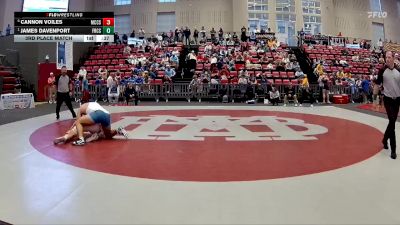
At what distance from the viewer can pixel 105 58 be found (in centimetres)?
2683

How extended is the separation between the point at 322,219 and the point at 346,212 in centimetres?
32

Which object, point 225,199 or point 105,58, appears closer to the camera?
point 225,199

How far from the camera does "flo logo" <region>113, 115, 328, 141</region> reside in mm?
7809

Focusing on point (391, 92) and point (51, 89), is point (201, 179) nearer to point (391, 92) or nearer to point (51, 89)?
point (391, 92)

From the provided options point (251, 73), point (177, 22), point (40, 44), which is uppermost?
point (177, 22)

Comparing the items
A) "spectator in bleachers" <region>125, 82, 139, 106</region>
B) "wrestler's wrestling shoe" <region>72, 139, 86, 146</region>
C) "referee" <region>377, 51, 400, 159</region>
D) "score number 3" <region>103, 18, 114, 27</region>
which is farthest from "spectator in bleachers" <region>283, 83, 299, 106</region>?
"wrestler's wrestling shoe" <region>72, 139, 86, 146</region>

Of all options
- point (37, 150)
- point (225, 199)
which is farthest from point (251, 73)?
point (225, 199)

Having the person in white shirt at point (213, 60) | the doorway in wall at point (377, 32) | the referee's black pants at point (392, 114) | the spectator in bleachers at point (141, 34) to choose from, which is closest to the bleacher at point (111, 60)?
the person in white shirt at point (213, 60)

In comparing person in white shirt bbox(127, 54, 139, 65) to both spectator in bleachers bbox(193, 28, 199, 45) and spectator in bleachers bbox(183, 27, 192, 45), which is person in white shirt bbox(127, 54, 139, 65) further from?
spectator in bleachers bbox(193, 28, 199, 45)

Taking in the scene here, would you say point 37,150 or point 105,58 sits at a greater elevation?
point 105,58

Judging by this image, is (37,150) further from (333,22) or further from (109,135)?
(333,22)
